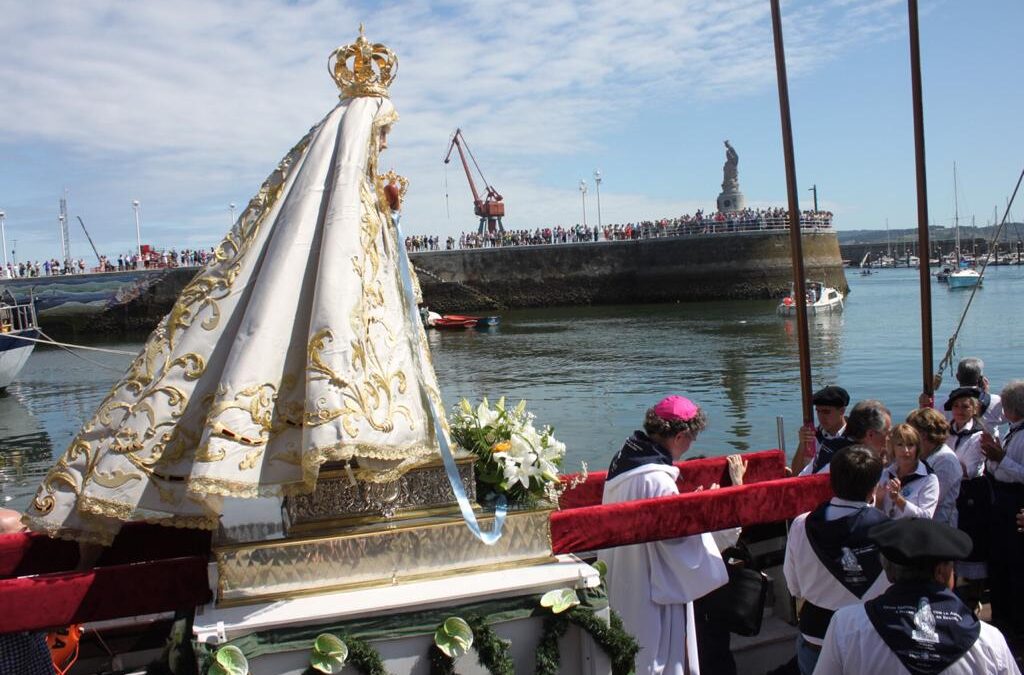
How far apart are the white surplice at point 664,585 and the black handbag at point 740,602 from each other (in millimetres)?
254

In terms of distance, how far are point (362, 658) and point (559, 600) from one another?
74cm

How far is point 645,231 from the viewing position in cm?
6025

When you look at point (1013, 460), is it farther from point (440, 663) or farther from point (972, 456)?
point (440, 663)

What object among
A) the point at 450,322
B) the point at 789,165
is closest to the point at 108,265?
the point at 450,322

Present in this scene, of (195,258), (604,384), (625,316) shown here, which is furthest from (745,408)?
(195,258)

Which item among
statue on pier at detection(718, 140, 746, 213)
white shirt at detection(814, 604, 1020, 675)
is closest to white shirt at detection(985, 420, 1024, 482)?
white shirt at detection(814, 604, 1020, 675)

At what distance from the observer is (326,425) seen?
2.99 meters

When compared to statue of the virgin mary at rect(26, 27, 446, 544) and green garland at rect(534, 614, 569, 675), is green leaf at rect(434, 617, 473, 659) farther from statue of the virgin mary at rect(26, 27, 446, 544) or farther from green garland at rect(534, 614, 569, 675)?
statue of the virgin mary at rect(26, 27, 446, 544)

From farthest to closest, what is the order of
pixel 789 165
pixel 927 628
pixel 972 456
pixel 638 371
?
1. pixel 638 371
2. pixel 789 165
3. pixel 972 456
4. pixel 927 628

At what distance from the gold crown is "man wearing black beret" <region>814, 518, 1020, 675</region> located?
255cm

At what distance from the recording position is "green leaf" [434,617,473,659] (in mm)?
3219

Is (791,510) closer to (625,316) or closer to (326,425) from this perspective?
(326,425)

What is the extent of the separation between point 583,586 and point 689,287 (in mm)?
54035

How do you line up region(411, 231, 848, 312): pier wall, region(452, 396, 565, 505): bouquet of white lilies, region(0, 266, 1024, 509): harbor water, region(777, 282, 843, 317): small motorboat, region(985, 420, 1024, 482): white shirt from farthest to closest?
region(411, 231, 848, 312): pier wall < region(777, 282, 843, 317): small motorboat < region(0, 266, 1024, 509): harbor water < region(985, 420, 1024, 482): white shirt < region(452, 396, 565, 505): bouquet of white lilies
